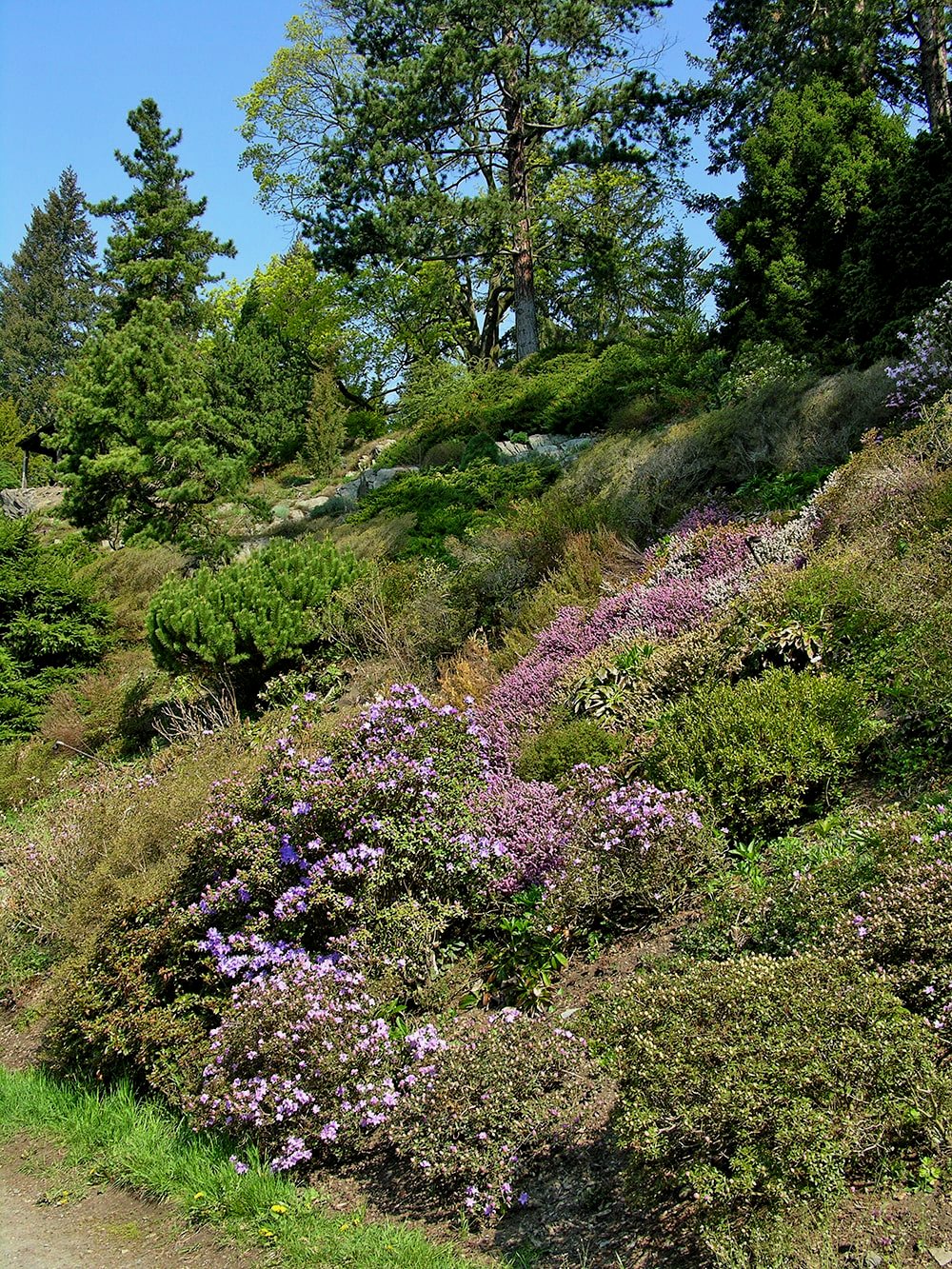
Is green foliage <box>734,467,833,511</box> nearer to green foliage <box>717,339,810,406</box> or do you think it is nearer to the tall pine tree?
green foliage <box>717,339,810,406</box>

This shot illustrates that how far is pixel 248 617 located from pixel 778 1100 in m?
8.53

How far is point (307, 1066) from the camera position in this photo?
4.13 meters

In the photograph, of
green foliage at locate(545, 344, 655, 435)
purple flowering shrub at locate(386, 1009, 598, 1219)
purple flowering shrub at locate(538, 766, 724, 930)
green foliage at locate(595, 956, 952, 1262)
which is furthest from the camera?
green foliage at locate(545, 344, 655, 435)

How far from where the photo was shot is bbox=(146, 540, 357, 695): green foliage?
34.5ft

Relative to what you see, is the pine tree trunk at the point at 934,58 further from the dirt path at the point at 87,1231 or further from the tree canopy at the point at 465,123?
the dirt path at the point at 87,1231

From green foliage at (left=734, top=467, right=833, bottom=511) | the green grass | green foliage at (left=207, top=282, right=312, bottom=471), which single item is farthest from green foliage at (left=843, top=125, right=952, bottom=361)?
green foliage at (left=207, top=282, right=312, bottom=471)

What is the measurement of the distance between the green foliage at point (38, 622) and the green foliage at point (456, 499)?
444 centimetres

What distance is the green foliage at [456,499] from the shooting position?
41.3 feet

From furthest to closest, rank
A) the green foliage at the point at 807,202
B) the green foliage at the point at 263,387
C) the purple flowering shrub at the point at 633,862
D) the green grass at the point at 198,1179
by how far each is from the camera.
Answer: the green foliage at the point at 263,387 → the green foliage at the point at 807,202 → the purple flowering shrub at the point at 633,862 → the green grass at the point at 198,1179

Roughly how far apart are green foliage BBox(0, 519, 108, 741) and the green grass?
9.14 metres

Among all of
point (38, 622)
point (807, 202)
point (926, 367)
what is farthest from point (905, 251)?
point (38, 622)

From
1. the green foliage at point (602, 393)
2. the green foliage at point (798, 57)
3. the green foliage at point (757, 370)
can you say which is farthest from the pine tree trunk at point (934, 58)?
the green foliage at point (757, 370)

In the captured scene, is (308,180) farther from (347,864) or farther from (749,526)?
(347,864)

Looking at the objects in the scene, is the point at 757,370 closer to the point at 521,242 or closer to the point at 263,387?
the point at 521,242
